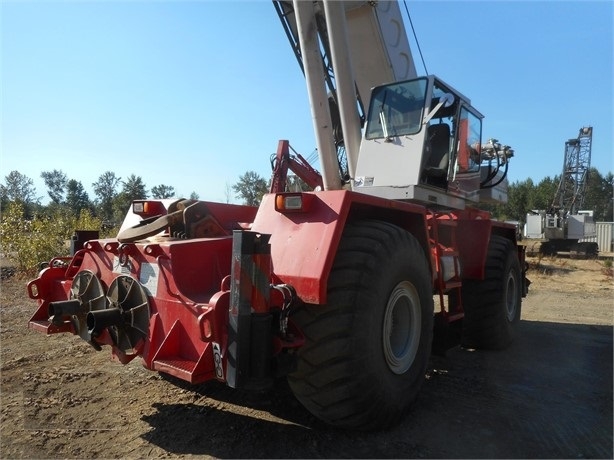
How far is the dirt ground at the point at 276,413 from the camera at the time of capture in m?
3.09

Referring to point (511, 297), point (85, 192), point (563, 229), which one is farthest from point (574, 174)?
point (85, 192)

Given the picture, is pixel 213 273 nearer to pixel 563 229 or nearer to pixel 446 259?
pixel 446 259

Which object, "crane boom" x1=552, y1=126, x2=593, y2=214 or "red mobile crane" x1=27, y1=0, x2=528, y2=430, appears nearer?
"red mobile crane" x1=27, y1=0, x2=528, y2=430

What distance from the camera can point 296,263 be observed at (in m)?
3.04

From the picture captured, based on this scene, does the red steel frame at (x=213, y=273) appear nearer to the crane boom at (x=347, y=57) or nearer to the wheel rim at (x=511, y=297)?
the crane boom at (x=347, y=57)

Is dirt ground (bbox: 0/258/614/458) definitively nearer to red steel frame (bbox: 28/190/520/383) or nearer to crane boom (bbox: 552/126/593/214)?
red steel frame (bbox: 28/190/520/383)

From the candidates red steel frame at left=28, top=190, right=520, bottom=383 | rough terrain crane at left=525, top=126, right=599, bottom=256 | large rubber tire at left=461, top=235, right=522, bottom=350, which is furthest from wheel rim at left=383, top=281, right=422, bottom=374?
rough terrain crane at left=525, top=126, right=599, bottom=256

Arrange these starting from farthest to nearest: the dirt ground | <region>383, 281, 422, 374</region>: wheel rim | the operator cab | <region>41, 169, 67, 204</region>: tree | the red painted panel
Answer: <region>41, 169, 67, 204</region>: tree → the operator cab → <region>383, 281, 422, 374</region>: wheel rim → the dirt ground → the red painted panel

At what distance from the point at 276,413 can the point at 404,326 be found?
45.3 inches

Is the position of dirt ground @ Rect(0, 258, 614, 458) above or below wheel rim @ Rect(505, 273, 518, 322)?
below

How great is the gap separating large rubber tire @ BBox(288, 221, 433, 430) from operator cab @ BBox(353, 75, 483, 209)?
5.40 feet

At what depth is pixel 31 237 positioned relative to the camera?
12.1 metres

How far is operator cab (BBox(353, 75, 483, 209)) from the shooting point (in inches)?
198

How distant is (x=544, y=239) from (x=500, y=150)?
2392cm
